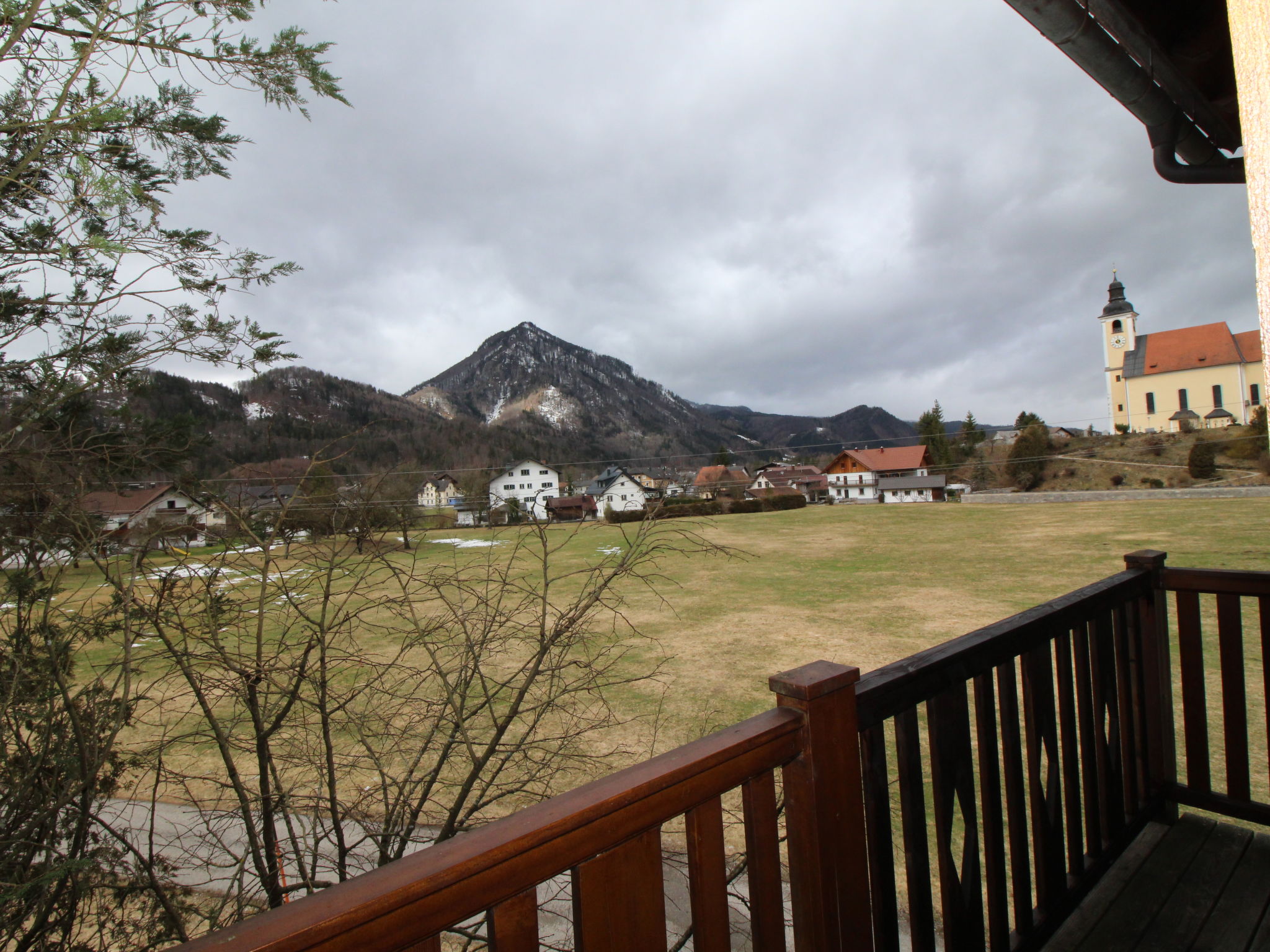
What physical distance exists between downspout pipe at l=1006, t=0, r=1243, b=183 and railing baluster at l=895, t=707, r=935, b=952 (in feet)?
4.82

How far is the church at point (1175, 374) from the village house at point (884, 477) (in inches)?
361

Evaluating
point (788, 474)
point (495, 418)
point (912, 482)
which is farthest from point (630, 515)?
point (495, 418)

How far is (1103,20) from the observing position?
1350 millimetres

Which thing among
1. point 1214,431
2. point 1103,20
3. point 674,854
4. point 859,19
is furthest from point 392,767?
point 1214,431

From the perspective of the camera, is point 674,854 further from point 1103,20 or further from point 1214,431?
point 1214,431

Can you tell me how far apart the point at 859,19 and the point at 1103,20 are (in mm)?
2619

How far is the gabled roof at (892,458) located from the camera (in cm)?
3178

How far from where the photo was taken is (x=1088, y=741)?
143cm

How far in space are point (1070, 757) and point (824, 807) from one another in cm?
Result: 97

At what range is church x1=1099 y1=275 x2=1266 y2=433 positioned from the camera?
28.6m

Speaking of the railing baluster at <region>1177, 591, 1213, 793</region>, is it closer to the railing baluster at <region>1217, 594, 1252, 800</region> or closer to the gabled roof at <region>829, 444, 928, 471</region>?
the railing baluster at <region>1217, 594, 1252, 800</region>

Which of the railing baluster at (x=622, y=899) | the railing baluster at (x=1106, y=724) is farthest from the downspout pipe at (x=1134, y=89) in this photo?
the railing baluster at (x=622, y=899)

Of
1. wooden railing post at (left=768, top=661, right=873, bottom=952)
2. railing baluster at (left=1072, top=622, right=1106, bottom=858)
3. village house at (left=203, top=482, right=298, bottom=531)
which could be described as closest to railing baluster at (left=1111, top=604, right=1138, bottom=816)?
railing baluster at (left=1072, top=622, right=1106, bottom=858)

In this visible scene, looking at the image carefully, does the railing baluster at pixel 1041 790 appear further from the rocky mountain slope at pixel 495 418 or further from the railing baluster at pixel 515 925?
the rocky mountain slope at pixel 495 418
